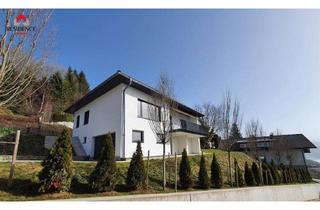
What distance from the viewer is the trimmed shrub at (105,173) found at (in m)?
7.73

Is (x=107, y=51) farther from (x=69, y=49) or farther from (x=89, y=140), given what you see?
(x=89, y=140)

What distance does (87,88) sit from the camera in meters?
46.4

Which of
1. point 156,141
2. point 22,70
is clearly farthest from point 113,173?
point 156,141

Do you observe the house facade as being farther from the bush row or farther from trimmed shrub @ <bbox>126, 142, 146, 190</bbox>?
trimmed shrub @ <bbox>126, 142, 146, 190</bbox>

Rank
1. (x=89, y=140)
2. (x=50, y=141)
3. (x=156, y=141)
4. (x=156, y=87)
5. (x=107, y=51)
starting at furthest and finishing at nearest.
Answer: (x=50, y=141) < (x=89, y=140) < (x=156, y=141) < (x=156, y=87) < (x=107, y=51)

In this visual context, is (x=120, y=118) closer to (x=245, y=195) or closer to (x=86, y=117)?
(x=86, y=117)

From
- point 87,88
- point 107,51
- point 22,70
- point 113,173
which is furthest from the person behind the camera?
point 87,88

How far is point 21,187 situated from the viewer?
7.19 metres

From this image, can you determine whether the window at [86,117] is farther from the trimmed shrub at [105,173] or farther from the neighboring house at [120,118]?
the trimmed shrub at [105,173]

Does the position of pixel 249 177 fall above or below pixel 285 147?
below

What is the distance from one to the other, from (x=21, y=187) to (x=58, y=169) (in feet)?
4.64

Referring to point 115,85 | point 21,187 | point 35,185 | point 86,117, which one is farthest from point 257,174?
point 86,117
